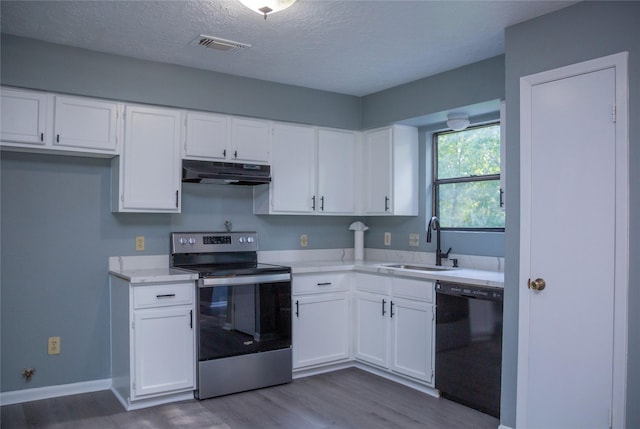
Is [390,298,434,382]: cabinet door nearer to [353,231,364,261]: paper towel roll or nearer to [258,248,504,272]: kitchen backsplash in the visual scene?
[258,248,504,272]: kitchen backsplash

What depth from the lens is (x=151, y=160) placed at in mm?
3676

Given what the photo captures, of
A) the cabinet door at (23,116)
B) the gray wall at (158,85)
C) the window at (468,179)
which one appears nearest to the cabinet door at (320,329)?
the window at (468,179)

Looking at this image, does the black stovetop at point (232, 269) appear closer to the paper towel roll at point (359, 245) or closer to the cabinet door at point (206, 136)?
the cabinet door at point (206, 136)

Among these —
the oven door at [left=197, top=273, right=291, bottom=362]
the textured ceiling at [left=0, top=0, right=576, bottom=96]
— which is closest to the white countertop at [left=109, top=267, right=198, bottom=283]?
the oven door at [left=197, top=273, right=291, bottom=362]

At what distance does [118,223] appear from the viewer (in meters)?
3.79

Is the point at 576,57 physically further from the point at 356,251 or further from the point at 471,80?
the point at 356,251

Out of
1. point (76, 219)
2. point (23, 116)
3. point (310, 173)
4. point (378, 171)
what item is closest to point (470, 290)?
point (378, 171)

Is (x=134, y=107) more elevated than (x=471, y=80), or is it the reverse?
(x=471, y=80)

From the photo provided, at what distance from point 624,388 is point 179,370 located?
8.53 feet

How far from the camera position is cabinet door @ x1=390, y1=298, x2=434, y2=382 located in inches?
141

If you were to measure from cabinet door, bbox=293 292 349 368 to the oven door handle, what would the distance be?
9.4 inches

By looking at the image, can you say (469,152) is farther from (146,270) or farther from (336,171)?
(146,270)

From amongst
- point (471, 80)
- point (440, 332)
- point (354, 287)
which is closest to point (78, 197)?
point (354, 287)

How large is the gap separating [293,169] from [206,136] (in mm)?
810
